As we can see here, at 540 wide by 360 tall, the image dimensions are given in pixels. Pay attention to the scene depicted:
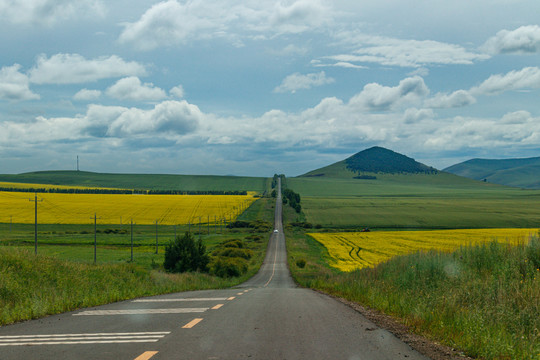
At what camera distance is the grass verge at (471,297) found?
7.71 metres

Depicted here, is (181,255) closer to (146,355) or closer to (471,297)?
(471,297)

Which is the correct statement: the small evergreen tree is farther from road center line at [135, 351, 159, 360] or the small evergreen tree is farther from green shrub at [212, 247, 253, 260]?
road center line at [135, 351, 159, 360]

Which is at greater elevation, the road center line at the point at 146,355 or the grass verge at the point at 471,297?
the road center line at the point at 146,355

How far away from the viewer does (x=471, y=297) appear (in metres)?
11.2

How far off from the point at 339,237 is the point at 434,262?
77045 mm

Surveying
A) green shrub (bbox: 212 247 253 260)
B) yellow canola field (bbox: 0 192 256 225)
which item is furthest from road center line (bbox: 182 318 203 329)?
Answer: yellow canola field (bbox: 0 192 256 225)

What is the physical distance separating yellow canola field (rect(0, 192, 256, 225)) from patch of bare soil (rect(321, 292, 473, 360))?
10047cm

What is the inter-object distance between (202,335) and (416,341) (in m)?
3.71

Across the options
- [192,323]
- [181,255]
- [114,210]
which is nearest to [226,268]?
[181,255]

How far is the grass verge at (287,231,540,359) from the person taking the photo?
7715mm

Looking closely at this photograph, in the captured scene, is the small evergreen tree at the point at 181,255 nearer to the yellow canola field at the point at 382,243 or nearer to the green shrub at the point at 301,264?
the green shrub at the point at 301,264

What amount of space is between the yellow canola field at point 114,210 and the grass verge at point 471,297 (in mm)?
97255

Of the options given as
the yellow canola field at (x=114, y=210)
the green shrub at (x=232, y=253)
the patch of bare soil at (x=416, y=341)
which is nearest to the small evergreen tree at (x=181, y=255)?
the green shrub at (x=232, y=253)

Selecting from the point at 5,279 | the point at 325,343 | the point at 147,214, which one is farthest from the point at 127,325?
the point at 147,214
